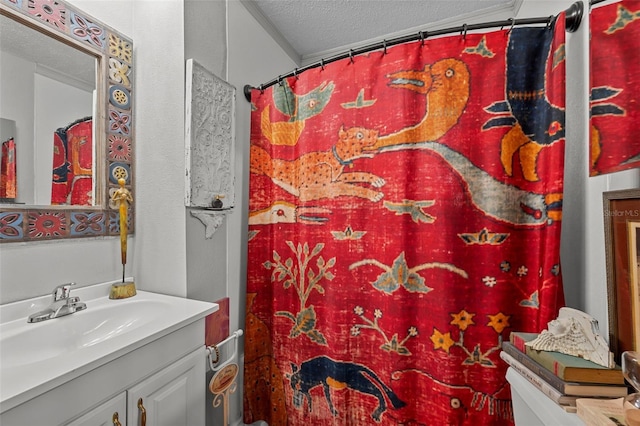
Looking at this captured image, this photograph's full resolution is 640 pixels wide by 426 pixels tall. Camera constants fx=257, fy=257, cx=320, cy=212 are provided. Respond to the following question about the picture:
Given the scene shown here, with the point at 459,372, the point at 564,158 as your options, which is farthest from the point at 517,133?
the point at 459,372

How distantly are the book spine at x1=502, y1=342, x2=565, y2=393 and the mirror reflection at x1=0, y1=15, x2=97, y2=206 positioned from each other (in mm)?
1603

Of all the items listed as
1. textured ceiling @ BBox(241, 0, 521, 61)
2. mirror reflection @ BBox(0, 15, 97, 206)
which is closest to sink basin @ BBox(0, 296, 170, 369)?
mirror reflection @ BBox(0, 15, 97, 206)

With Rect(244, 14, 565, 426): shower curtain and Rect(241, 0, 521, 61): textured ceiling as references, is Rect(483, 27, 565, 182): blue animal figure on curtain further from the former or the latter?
Rect(241, 0, 521, 61): textured ceiling

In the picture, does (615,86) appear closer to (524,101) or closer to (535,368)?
(524,101)

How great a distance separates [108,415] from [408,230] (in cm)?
107

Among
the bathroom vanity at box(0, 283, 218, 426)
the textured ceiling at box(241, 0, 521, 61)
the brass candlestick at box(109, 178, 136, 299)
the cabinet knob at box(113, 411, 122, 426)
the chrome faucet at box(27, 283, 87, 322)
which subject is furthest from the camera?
the textured ceiling at box(241, 0, 521, 61)

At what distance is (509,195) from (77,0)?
1809mm

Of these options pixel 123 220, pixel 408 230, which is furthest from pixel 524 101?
pixel 123 220

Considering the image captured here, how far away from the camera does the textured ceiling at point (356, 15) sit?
4.99ft

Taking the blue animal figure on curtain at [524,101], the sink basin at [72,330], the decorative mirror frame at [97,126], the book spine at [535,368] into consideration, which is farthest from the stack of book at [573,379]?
the decorative mirror frame at [97,126]

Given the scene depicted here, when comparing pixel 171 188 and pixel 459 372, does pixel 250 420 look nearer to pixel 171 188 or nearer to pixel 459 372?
pixel 459 372

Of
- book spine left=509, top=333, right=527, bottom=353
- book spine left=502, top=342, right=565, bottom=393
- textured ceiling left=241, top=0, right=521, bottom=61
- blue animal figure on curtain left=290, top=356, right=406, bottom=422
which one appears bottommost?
blue animal figure on curtain left=290, top=356, right=406, bottom=422

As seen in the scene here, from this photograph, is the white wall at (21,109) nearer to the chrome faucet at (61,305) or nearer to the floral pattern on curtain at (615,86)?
the chrome faucet at (61,305)

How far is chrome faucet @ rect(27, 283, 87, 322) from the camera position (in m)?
0.84
